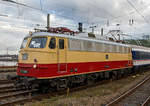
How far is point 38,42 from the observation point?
31.6 feet

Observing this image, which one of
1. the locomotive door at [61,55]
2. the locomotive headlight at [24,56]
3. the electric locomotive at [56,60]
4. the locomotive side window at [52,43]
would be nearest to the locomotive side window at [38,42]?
the electric locomotive at [56,60]

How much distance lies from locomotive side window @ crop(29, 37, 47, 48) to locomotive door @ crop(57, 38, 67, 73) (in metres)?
0.90

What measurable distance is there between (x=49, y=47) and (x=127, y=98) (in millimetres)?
5689

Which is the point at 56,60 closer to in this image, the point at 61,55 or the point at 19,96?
the point at 61,55

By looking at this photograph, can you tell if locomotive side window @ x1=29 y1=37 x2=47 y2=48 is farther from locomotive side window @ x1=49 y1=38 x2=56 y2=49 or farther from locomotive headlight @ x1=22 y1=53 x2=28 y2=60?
locomotive headlight @ x1=22 y1=53 x2=28 y2=60

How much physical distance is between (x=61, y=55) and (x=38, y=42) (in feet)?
5.19

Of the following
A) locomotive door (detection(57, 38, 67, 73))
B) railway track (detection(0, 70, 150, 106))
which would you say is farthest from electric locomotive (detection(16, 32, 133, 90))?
railway track (detection(0, 70, 150, 106))

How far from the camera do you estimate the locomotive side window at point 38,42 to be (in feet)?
30.9

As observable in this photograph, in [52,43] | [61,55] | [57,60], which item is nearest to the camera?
[52,43]

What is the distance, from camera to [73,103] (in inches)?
331

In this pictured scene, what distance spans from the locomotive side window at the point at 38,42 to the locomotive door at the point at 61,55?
2.95 ft

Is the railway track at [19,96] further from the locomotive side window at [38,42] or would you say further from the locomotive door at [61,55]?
the locomotive side window at [38,42]

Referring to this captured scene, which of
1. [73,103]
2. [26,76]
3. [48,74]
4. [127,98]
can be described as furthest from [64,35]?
[127,98]

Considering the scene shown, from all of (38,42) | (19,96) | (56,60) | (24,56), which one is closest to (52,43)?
(38,42)
